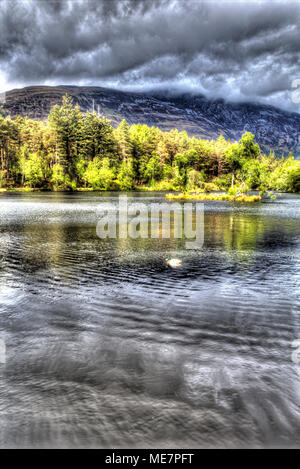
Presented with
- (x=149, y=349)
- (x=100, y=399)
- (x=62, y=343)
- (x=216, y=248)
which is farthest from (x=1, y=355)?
(x=216, y=248)

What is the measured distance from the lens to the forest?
391 ft

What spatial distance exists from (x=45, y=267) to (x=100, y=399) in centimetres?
1083

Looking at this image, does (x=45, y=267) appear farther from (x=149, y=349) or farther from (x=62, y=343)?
(x=149, y=349)

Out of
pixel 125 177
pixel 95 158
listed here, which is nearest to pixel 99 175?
pixel 95 158

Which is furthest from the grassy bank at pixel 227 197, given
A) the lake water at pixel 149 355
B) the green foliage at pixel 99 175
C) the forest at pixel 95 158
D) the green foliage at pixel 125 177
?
the lake water at pixel 149 355

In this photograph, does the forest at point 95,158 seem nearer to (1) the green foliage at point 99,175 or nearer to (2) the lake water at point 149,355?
(1) the green foliage at point 99,175

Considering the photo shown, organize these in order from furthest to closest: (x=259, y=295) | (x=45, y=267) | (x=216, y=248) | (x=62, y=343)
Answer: (x=216, y=248), (x=45, y=267), (x=259, y=295), (x=62, y=343)

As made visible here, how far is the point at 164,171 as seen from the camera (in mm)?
149875

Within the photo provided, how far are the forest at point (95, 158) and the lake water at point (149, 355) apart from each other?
83.0 meters

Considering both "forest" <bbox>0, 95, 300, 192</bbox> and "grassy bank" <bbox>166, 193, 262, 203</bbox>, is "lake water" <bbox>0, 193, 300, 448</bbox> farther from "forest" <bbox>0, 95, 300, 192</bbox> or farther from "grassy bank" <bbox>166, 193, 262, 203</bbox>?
"forest" <bbox>0, 95, 300, 192</bbox>

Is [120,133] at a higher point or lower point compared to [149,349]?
higher

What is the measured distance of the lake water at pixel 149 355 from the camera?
5.18 metres

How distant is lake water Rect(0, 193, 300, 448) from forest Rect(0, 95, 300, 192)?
8298 cm
